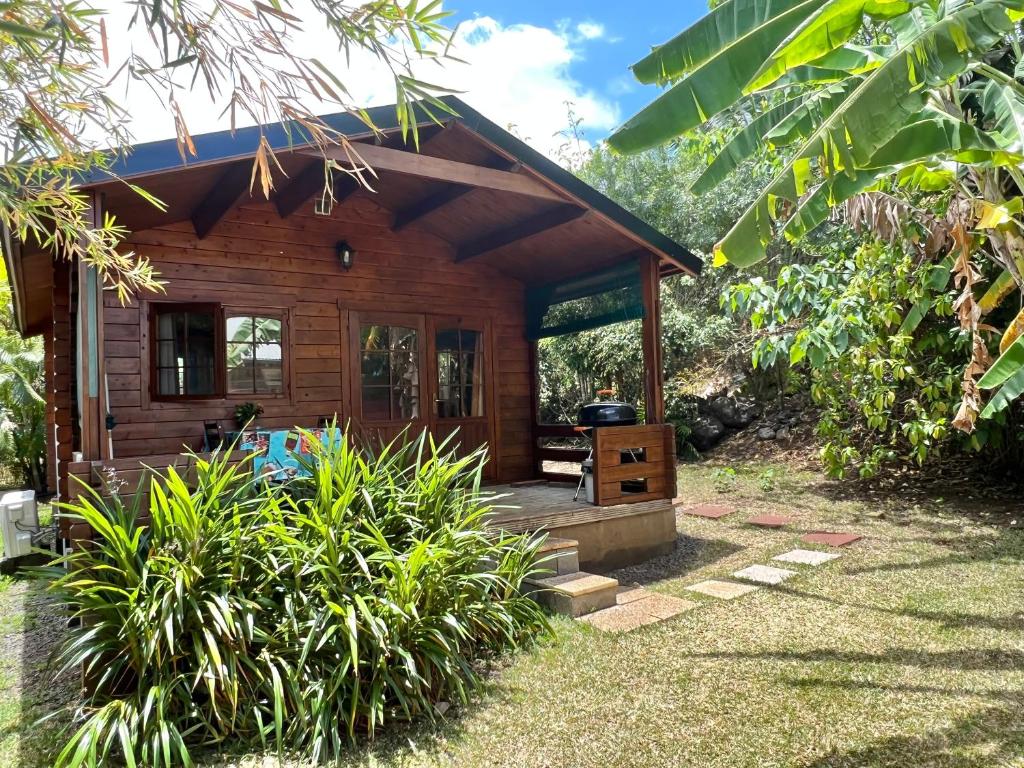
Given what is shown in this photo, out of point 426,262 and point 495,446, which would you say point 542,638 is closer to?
point 495,446

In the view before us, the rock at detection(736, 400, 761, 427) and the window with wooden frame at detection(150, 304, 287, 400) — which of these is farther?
the rock at detection(736, 400, 761, 427)

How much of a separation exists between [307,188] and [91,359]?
2472 millimetres

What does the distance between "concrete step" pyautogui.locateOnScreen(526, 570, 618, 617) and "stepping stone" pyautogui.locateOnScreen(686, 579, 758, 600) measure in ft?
2.51

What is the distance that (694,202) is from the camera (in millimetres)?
13234

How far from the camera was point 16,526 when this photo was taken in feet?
18.8

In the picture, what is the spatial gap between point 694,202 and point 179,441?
11056 mm

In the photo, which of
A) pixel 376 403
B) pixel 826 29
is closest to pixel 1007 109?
pixel 826 29

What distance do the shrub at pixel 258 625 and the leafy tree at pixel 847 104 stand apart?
2274 mm

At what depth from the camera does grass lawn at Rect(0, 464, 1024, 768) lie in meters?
2.54

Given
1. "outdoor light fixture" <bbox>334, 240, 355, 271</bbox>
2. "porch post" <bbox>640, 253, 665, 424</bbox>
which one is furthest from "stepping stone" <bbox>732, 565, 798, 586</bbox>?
"outdoor light fixture" <bbox>334, 240, 355, 271</bbox>

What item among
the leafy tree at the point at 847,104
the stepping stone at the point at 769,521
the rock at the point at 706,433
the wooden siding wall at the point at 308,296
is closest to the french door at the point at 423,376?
the wooden siding wall at the point at 308,296

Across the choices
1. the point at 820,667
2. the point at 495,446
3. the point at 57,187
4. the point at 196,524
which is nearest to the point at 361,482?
the point at 196,524

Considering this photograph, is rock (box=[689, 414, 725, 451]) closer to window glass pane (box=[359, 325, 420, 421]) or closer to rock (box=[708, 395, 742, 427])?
rock (box=[708, 395, 742, 427])

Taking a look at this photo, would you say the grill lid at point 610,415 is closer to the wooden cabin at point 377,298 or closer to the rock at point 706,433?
the wooden cabin at point 377,298
